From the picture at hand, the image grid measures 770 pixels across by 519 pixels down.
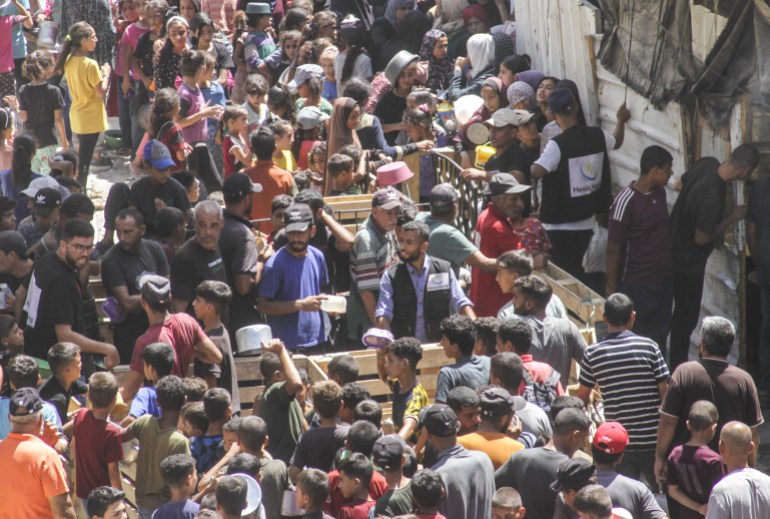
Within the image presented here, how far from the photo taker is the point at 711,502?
639 centimetres

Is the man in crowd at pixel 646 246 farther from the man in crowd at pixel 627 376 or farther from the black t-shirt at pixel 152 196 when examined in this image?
the black t-shirt at pixel 152 196

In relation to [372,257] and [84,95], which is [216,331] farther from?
[84,95]

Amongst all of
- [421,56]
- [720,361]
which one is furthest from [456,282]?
[421,56]

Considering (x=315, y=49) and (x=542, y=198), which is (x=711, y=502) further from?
(x=315, y=49)

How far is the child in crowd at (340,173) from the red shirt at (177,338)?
2769mm

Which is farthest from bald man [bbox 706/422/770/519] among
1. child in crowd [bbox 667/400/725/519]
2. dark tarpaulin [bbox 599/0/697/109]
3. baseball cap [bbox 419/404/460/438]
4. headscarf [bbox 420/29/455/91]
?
headscarf [bbox 420/29/455/91]

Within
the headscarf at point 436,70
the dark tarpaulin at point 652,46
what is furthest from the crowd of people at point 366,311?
the dark tarpaulin at point 652,46

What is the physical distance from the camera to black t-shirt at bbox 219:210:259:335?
878 cm

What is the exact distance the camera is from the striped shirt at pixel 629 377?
748 cm

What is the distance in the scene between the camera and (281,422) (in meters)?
7.37

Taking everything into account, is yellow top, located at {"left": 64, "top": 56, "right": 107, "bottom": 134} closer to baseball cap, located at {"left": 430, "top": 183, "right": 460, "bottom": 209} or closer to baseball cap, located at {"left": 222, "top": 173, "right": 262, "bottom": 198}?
baseball cap, located at {"left": 222, "top": 173, "right": 262, "bottom": 198}

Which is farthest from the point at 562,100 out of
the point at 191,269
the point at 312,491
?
the point at 312,491

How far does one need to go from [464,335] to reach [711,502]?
5.69ft

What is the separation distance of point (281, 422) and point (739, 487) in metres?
2.59
